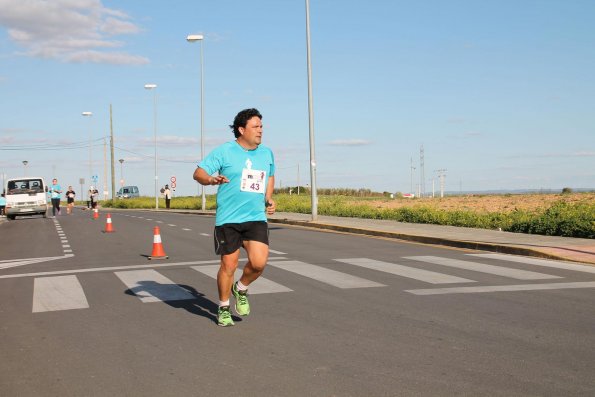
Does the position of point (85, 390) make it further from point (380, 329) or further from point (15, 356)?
point (380, 329)

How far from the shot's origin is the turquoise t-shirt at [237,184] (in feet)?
22.1

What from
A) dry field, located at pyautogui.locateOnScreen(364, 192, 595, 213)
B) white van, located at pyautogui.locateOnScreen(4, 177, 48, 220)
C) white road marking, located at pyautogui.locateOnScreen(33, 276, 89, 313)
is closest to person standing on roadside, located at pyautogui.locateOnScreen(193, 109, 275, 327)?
white road marking, located at pyautogui.locateOnScreen(33, 276, 89, 313)

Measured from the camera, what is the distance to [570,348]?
575cm

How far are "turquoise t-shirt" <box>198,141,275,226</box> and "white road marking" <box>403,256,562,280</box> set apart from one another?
490cm

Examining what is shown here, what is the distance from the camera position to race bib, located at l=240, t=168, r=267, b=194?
6.79m

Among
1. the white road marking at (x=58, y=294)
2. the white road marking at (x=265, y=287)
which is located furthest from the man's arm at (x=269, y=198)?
the white road marking at (x=58, y=294)

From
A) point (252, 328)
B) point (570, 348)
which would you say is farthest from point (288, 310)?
point (570, 348)

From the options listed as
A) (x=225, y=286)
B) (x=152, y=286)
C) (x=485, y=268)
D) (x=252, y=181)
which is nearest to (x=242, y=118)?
(x=252, y=181)

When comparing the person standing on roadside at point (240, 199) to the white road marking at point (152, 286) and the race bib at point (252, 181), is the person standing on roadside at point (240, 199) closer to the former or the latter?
the race bib at point (252, 181)

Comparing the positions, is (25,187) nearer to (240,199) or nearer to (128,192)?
(240,199)

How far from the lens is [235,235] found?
6.78m

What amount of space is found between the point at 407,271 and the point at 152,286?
382cm

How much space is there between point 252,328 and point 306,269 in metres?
4.82

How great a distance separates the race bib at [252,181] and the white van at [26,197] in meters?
34.6
